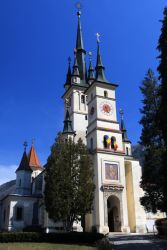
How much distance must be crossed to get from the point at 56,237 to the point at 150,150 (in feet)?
39.5

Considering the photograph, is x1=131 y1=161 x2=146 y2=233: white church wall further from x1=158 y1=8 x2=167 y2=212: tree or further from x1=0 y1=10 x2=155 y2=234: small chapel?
x1=158 y1=8 x2=167 y2=212: tree

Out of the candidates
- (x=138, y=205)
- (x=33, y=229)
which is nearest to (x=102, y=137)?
(x=138, y=205)

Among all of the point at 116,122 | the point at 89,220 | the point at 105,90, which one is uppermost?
the point at 105,90

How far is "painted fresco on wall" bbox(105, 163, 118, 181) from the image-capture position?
4077cm

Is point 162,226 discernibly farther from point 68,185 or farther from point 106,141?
point 106,141

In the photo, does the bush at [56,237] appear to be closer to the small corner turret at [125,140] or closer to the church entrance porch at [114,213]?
the church entrance porch at [114,213]

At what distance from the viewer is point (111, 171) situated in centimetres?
4128

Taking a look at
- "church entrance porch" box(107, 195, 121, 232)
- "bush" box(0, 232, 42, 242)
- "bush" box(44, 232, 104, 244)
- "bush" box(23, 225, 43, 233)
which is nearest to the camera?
"bush" box(44, 232, 104, 244)

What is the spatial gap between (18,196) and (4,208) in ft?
18.5

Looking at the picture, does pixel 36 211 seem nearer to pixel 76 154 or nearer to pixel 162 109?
pixel 76 154

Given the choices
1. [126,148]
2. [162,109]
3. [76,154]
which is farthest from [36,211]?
[162,109]

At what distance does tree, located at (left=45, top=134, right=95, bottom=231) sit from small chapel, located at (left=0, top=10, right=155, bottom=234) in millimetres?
6197

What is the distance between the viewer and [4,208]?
176 ft

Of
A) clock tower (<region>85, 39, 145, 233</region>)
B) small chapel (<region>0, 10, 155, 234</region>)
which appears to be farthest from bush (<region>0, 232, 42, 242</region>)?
clock tower (<region>85, 39, 145, 233</region>)
